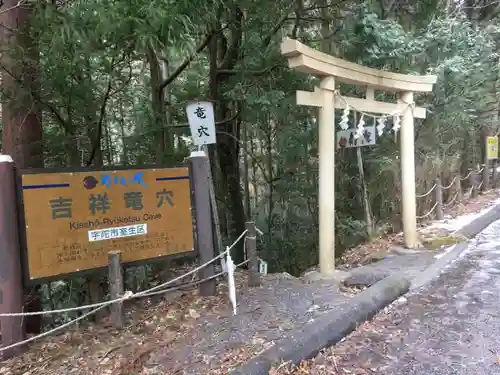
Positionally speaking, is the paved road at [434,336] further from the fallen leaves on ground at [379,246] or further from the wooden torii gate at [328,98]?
the fallen leaves on ground at [379,246]

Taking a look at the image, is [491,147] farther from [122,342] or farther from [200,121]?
[122,342]

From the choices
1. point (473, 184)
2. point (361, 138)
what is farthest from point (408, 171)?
point (473, 184)

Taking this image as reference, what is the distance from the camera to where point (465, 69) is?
8.98 metres

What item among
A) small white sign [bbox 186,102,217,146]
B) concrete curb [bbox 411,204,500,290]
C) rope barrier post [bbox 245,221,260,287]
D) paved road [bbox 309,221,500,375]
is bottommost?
paved road [bbox 309,221,500,375]

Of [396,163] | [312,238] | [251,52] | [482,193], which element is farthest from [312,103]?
[482,193]

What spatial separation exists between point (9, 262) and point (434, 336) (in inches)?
155

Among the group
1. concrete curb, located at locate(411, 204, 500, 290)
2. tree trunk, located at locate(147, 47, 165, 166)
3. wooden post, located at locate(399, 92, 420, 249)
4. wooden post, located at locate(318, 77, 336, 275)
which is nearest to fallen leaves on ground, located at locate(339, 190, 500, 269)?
wooden post, located at locate(399, 92, 420, 249)

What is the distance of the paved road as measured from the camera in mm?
3596

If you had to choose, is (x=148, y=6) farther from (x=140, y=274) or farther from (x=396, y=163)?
(x=396, y=163)

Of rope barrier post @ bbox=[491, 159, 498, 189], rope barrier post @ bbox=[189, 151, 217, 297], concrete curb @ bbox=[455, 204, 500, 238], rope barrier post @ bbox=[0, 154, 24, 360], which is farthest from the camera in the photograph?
rope barrier post @ bbox=[491, 159, 498, 189]

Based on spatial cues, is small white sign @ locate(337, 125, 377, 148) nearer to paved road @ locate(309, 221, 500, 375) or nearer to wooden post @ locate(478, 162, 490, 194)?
paved road @ locate(309, 221, 500, 375)

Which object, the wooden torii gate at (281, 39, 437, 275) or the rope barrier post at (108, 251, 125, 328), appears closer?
the rope barrier post at (108, 251, 125, 328)

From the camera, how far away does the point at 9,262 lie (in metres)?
3.75

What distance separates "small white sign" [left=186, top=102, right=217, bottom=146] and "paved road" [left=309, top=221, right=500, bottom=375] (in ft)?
10.0
